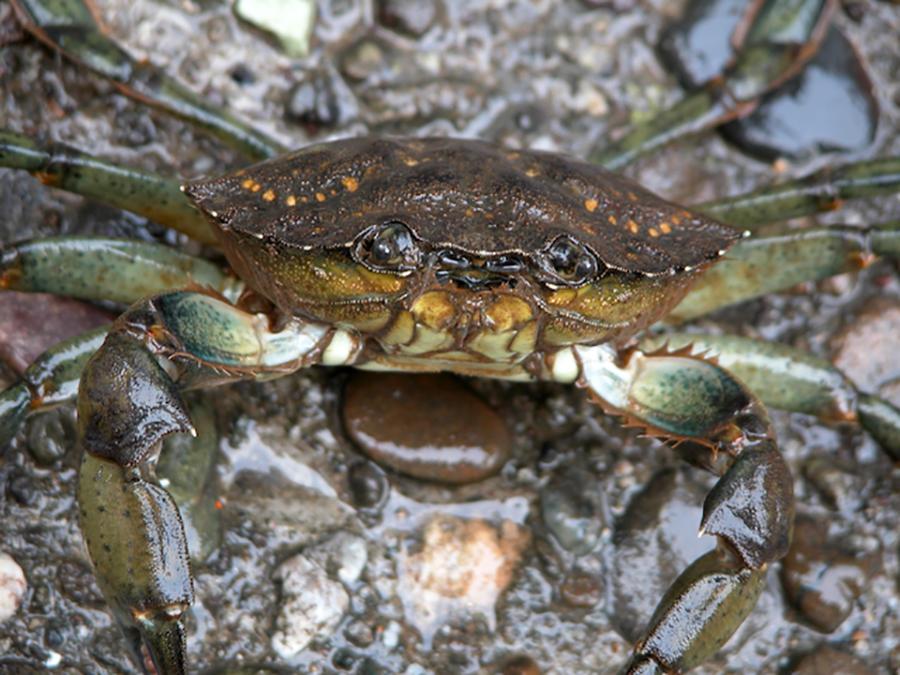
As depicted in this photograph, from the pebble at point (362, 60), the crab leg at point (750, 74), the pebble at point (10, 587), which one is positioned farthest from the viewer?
the pebble at point (362, 60)

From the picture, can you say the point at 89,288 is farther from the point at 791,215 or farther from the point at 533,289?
the point at 791,215

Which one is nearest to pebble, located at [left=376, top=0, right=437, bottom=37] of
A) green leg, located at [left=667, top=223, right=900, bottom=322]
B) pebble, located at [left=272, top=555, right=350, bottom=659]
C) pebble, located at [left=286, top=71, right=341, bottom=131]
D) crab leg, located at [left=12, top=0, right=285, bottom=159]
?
pebble, located at [left=286, top=71, right=341, bottom=131]

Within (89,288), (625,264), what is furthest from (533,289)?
(89,288)

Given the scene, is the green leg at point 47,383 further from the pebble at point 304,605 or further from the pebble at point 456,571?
the pebble at point 456,571

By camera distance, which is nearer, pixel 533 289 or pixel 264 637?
pixel 533 289

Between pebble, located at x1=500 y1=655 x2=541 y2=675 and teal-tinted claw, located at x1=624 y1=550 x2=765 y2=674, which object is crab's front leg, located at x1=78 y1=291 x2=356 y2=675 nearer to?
pebble, located at x1=500 y1=655 x2=541 y2=675

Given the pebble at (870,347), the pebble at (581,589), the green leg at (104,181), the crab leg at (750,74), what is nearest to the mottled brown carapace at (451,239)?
the green leg at (104,181)

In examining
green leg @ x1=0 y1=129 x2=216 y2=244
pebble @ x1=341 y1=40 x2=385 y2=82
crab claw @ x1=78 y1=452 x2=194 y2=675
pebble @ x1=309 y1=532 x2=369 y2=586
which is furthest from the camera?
pebble @ x1=341 y1=40 x2=385 y2=82
